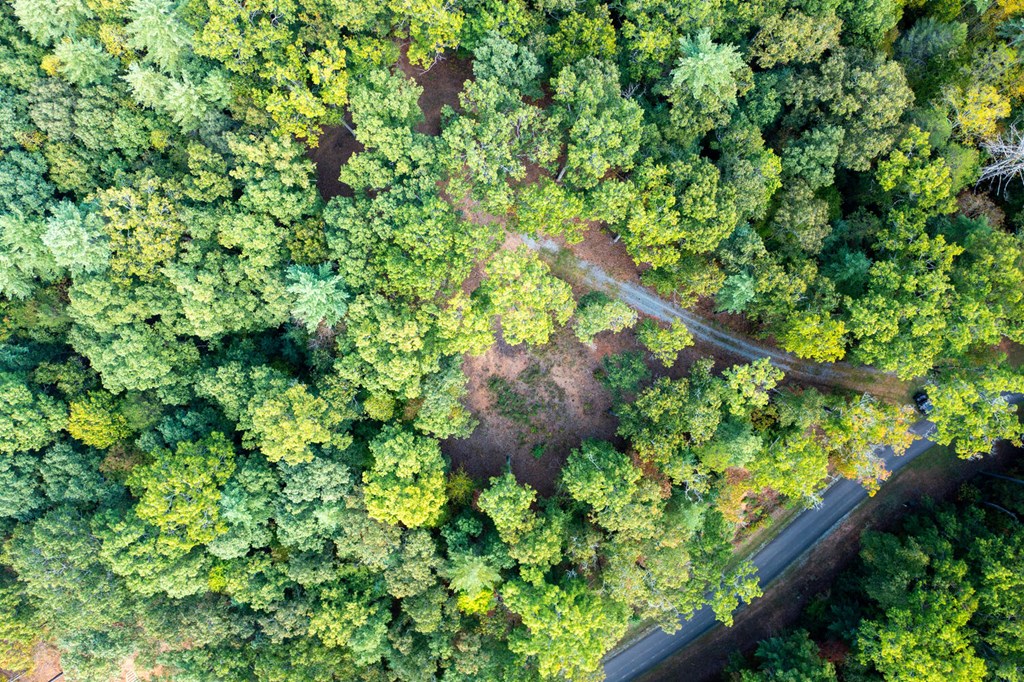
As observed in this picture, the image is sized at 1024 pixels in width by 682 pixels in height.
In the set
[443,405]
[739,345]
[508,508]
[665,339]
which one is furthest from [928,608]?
[443,405]

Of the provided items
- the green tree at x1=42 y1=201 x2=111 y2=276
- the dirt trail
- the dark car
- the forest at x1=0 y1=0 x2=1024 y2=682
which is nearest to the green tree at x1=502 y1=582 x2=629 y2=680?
the forest at x1=0 y1=0 x2=1024 y2=682

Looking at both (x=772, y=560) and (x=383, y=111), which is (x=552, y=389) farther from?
(x=772, y=560)

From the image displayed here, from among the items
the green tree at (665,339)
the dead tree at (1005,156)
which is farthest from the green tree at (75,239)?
the dead tree at (1005,156)

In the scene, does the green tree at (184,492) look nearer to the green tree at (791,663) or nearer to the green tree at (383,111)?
the green tree at (383,111)

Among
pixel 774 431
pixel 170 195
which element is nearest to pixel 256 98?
pixel 170 195

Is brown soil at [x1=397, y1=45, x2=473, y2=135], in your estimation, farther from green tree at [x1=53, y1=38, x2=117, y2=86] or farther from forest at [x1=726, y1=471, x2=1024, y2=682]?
forest at [x1=726, y1=471, x2=1024, y2=682]

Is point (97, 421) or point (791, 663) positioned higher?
point (97, 421)

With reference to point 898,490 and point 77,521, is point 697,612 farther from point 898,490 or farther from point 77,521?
point 77,521

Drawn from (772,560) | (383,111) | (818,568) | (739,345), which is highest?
(383,111)
